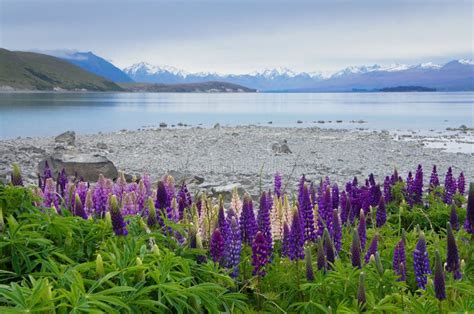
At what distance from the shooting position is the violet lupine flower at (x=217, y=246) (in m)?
4.33

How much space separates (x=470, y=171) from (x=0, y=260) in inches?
827

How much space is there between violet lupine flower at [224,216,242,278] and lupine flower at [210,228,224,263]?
87 mm

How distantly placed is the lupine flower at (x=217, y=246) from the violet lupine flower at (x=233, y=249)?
87 mm

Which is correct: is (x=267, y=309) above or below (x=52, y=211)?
below

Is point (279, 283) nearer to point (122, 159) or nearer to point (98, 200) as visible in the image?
point (98, 200)

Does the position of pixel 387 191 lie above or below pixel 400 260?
below

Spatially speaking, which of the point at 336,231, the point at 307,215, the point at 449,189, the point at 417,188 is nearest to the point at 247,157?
the point at 417,188

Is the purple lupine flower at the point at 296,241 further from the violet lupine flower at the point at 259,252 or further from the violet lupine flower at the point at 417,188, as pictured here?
the violet lupine flower at the point at 417,188

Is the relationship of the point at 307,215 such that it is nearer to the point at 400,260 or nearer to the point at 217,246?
the point at 400,260

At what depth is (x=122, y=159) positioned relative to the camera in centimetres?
2506

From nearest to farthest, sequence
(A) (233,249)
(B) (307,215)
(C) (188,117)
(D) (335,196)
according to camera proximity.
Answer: (A) (233,249), (B) (307,215), (D) (335,196), (C) (188,117)

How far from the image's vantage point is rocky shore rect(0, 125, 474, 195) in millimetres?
19417

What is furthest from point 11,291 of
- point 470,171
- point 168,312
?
point 470,171

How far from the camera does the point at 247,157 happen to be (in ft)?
85.0
